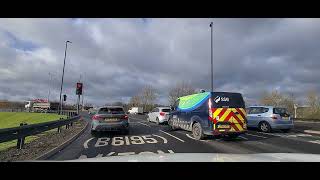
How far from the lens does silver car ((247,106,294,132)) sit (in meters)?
19.3

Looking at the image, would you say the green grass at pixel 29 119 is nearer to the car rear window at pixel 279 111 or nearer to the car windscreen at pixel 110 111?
the car windscreen at pixel 110 111

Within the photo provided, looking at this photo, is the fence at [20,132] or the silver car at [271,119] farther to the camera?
the silver car at [271,119]

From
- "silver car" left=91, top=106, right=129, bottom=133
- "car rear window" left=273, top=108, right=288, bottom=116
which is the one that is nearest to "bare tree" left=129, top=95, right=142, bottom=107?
"car rear window" left=273, top=108, right=288, bottom=116

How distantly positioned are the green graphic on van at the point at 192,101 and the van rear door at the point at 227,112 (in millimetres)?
549

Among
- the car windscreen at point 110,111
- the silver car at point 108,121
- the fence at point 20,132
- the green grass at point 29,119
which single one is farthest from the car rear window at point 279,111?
the green grass at point 29,119

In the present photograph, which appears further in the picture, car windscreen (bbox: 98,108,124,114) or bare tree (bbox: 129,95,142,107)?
bare tree (bbox: 129,95,142,107)

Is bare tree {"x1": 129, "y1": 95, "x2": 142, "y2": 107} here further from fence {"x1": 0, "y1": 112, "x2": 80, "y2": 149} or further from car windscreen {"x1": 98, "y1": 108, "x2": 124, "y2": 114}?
fence {"x1": 0, "y1": 112, "x2": 80, "y2": 149}

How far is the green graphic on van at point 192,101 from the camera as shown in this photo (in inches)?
582

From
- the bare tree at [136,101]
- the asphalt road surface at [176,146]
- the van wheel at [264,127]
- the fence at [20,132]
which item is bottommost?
the asphalt road surface at [176,146]

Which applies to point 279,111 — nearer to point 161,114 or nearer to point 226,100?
point 226,100
